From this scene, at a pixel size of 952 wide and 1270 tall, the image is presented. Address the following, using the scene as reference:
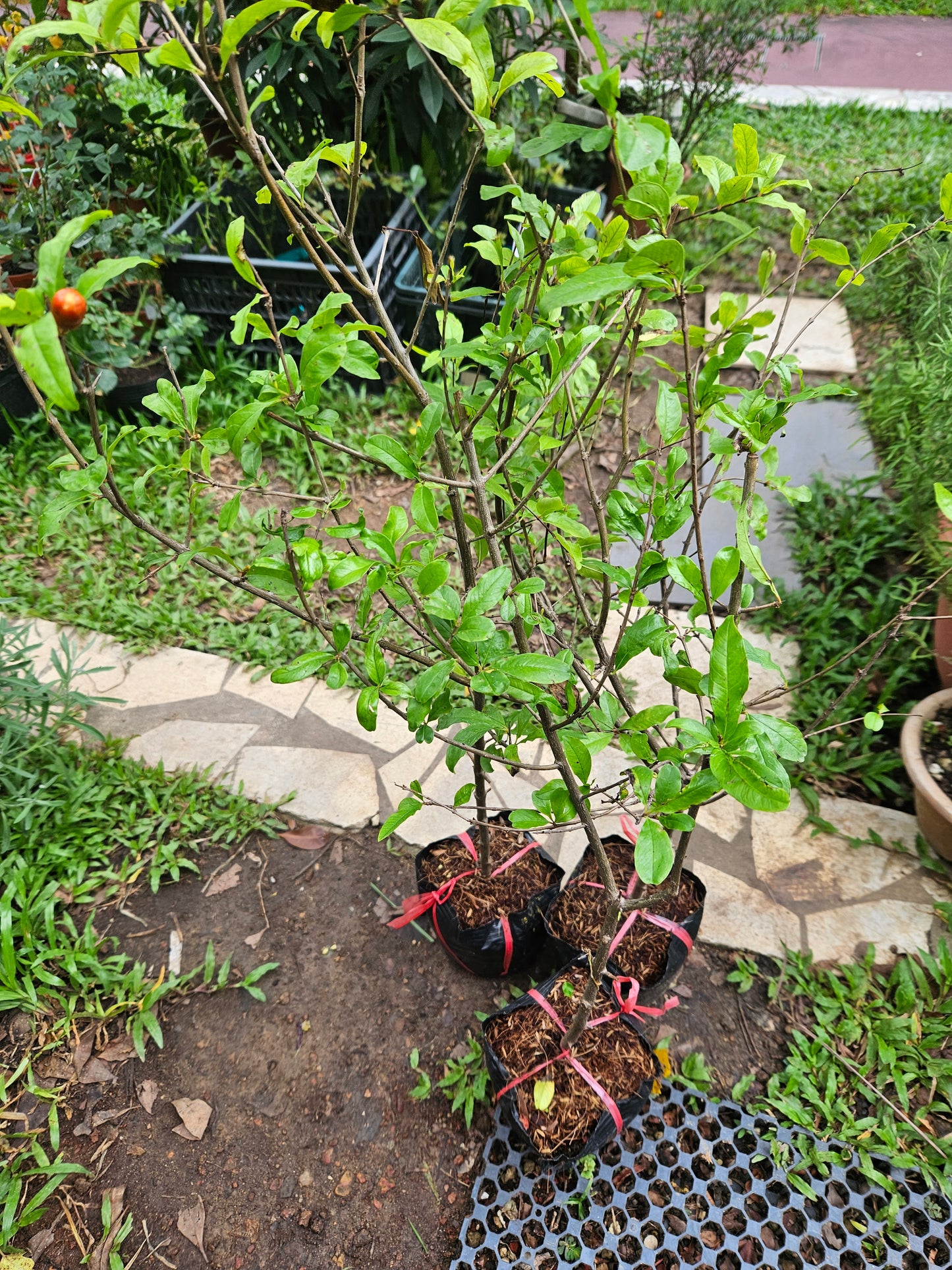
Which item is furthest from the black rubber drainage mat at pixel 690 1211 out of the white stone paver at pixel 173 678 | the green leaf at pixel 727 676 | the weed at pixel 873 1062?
the white stone paver at pixel 173 678

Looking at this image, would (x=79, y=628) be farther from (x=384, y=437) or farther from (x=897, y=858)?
(x=897, y=858)

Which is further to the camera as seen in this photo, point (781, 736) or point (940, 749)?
point (940, 749)

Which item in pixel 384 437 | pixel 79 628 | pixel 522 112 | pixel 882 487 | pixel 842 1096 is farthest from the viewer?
pixel 522 112

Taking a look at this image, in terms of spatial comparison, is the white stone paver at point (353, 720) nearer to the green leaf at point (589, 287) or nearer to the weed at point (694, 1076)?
the weed at point (694, 1076)

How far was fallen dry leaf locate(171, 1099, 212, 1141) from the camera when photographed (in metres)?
1.71

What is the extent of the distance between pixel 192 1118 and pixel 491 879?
84 centimetres

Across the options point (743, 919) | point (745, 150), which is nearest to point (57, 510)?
point (745, 150)

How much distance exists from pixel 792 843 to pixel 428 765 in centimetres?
108

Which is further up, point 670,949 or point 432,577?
point 432,577

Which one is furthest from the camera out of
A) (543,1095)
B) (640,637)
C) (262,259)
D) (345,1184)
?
(262,259)

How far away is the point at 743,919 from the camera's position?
205 centimetres

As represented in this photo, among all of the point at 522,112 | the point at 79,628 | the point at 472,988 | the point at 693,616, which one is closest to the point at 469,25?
the point at 693,616

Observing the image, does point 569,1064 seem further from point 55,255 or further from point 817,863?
point 55,255

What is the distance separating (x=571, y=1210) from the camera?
61.2 inches
